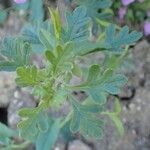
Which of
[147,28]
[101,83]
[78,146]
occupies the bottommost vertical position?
[78,146]

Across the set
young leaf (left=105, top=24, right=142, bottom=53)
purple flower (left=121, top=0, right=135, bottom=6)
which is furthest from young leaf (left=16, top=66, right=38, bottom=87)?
purple flower (left=121, top=0, right=135, bottom=6)

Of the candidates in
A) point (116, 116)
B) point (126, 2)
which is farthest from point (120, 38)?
point (126, 2)

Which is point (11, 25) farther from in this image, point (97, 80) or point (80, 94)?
point (97, 80)

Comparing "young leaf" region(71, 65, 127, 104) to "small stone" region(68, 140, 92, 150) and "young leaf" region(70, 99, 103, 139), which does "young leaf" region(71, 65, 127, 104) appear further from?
"small stone" region(68, 140, 92, 150)

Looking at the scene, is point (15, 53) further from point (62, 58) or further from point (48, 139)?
→ point (48, 139)

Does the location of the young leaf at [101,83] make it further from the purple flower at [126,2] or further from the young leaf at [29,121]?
the purple flower at [126,2]

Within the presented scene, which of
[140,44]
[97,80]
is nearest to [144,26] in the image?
[140,44]
